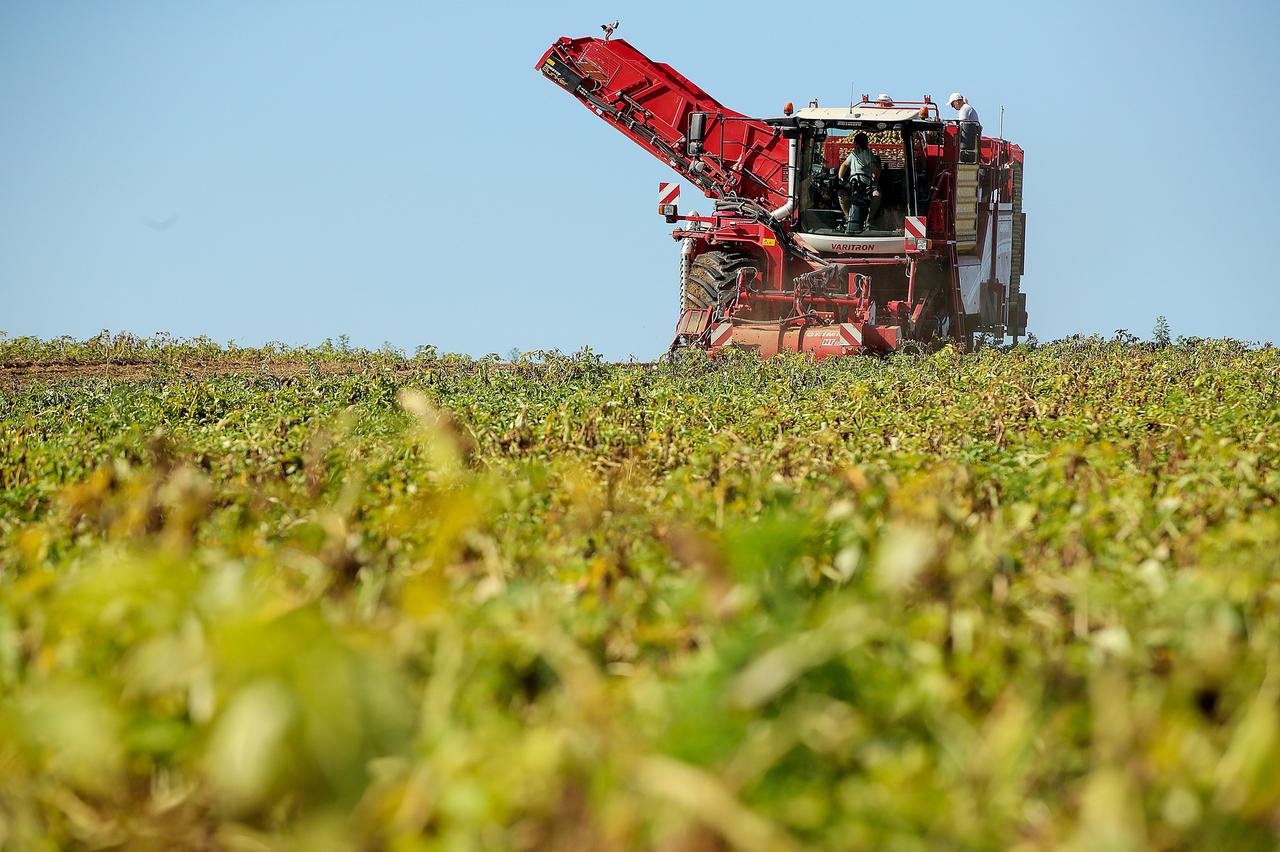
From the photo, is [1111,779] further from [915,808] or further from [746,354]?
[746,354]

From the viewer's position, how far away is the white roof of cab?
17312mm

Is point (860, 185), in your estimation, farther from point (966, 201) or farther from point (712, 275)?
point (712, 275)

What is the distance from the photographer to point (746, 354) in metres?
15.6

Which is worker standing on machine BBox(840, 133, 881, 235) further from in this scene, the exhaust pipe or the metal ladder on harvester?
the metal ladder on harvester

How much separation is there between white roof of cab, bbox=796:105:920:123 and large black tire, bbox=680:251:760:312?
184cm

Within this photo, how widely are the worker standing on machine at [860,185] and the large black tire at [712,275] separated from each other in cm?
126

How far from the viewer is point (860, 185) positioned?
57.8 ft

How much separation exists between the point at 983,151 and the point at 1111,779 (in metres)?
19.0

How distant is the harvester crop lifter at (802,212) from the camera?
17188mm

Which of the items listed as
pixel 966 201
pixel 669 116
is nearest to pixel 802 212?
pixel 966 201

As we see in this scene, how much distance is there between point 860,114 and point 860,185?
822mm

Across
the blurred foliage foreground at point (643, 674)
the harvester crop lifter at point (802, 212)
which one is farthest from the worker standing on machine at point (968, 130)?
the blurred foliage foreground at point (643, 674)

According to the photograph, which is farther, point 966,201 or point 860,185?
point 966,201

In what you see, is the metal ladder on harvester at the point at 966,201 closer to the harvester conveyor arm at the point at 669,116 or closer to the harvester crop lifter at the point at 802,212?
the harvester crop lifter at the point at 802,212
